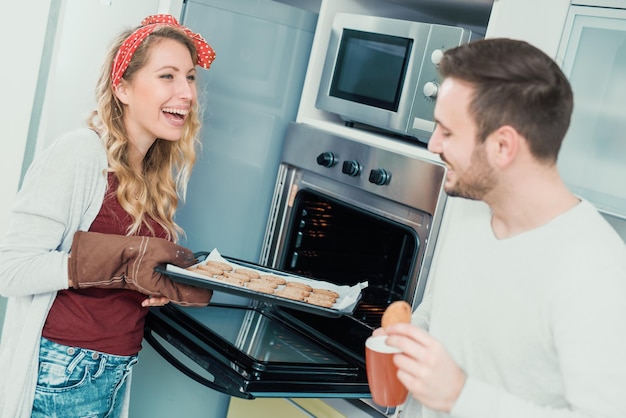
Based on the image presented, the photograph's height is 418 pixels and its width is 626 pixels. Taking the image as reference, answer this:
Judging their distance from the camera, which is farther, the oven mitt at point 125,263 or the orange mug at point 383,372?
the oven mitt at point 125,263

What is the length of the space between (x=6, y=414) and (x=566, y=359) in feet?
3.78

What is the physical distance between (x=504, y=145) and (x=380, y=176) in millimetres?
801

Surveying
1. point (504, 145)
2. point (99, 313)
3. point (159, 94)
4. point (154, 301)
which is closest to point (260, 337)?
point (154, 301)

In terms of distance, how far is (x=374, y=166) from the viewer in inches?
74.2

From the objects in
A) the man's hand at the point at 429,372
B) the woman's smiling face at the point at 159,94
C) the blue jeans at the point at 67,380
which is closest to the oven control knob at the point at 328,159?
the woman's smiling face at the point at 159,94

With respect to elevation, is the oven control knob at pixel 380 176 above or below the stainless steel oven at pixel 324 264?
above

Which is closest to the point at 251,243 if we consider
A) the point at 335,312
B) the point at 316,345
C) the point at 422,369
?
the point at 316,345

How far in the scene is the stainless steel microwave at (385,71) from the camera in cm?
183

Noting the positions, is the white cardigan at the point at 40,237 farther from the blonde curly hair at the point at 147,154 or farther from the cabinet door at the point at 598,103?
the cabinet door at the point at 598,103

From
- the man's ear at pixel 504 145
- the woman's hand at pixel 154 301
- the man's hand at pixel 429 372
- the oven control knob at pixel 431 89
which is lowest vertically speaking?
the woman's hand at pixel 154 301

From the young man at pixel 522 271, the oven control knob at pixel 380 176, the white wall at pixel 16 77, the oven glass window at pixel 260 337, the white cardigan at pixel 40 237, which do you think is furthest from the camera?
the white wall at pixel 16 77

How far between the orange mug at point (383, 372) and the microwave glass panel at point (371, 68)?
878 millimetres

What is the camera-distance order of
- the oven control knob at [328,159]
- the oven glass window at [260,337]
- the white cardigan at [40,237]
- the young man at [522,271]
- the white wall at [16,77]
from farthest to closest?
the white wall at [16,77] → the oven control knob at [328,159] → the oven glass window at [260,337] → the white cardigan at [40,237] → the young man at [522,271]

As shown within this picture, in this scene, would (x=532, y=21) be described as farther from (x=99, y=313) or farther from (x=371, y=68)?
(x=99, y=313)
